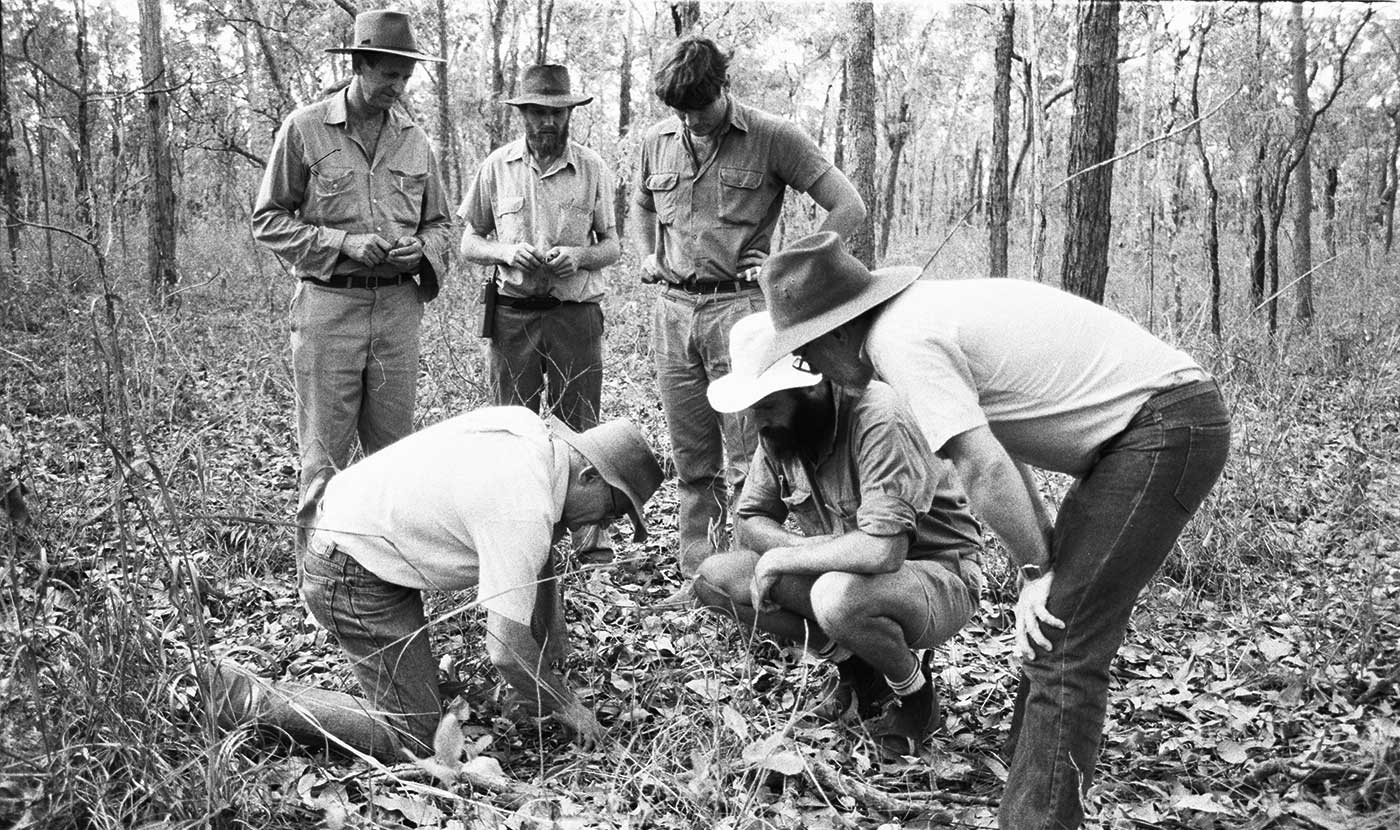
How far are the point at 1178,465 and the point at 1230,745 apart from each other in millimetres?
1181

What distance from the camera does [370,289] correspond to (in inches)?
164

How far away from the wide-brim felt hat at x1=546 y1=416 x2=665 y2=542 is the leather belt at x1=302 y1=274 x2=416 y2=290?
1800mm

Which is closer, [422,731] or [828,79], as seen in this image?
[422,731]

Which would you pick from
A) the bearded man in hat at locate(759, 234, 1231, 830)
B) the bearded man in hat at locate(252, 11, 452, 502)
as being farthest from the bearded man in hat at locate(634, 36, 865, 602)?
the bearded man in hat at locate(759, 234, 1231, 830)

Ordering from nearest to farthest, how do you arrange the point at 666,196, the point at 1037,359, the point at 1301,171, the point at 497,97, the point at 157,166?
the point at 1037,359 → the point at 666,196 → the point at 1301,171 → the point at 157,166 → the point at 497,97

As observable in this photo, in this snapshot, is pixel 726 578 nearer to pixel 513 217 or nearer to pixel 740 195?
pixel 740 195

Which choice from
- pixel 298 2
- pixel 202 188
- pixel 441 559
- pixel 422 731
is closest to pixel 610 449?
pixel 441 559

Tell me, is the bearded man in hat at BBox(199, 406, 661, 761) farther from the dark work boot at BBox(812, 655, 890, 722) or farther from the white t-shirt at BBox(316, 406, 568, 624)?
the dark work boot at BBox(812, 655, 890, 722)

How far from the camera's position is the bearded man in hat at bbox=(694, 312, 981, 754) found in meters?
2.87

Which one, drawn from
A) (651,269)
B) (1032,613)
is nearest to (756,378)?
(1032,613)

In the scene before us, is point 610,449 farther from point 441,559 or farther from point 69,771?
point 69,771

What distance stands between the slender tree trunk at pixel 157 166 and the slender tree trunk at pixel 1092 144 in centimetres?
946

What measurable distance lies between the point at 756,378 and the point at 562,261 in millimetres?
1838

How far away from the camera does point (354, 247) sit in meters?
4.02
